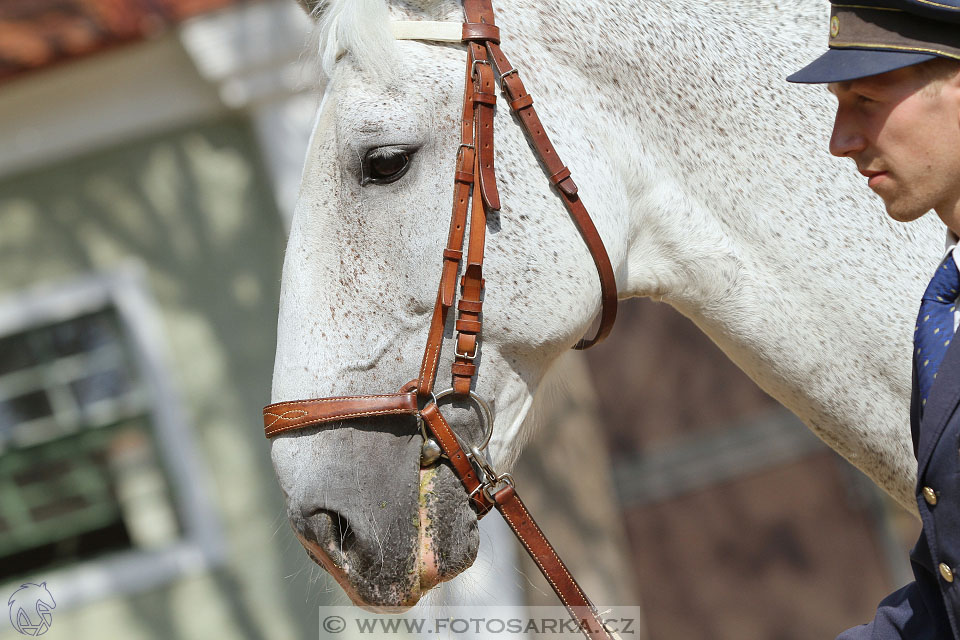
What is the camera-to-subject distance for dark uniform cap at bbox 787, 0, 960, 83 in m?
1.18

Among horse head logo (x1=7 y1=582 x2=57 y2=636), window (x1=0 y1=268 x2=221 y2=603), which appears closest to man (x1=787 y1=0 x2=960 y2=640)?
window (x1=0 y1=268 x2=221 y2=603)

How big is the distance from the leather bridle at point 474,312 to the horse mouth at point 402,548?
5 cm

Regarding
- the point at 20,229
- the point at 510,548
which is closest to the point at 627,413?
the point at 510,548

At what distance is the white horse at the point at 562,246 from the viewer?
1716 millimetres

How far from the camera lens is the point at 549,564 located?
1.81m

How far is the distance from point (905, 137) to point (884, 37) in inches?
5.7

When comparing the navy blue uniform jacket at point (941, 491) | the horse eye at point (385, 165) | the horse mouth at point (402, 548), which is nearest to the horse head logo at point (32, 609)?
the horse mouth at point (402, 548)

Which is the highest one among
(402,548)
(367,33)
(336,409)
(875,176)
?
(367,33)

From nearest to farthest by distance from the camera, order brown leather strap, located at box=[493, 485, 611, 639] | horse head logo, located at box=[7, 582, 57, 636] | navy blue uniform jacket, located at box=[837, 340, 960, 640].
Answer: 1. navy blue uniform jacket, located at box=[837, 340, 960, 640]
2. brown leather strap, located at box=[493, 485, 611, 639]
3. horse head logo, located at box=[7, 582, 57, 636]

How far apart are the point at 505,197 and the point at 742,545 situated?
4.82m

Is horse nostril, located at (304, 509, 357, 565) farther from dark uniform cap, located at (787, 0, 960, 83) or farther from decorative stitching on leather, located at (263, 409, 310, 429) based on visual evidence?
dark uniform cap, located at (787, 0, 960, 83)

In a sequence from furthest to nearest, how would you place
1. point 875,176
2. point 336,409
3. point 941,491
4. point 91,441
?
point 91,441, point 336,409, point 875,176, point 941,491

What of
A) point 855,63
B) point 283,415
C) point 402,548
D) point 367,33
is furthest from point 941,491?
point 367,33

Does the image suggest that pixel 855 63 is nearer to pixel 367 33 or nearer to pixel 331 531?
pixel 367 33
